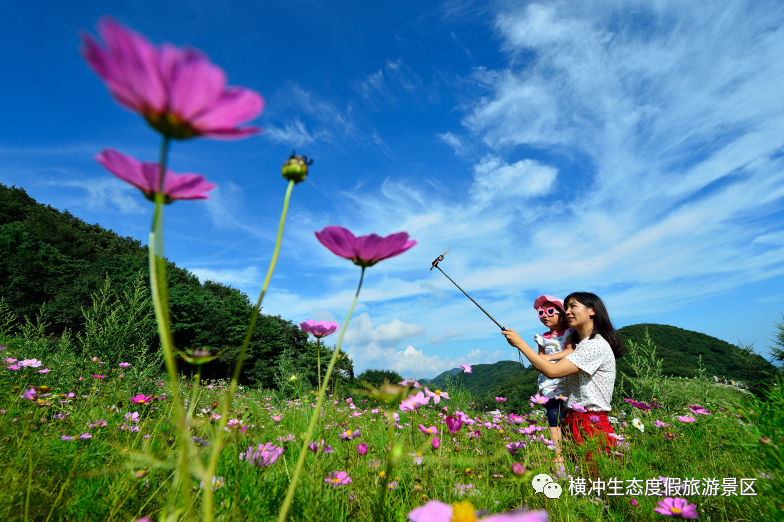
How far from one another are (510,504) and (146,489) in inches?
70.3

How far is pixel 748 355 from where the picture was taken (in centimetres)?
620

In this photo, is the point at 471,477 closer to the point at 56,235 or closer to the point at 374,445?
the point at 374,445

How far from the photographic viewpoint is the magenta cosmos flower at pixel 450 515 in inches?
14.7

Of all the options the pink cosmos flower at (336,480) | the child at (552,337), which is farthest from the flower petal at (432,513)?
the child at (552,337)

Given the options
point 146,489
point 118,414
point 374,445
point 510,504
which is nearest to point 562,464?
point 510,504

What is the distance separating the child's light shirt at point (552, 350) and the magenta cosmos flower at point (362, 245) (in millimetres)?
3065

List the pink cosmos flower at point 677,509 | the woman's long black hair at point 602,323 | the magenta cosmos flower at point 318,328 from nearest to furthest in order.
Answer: the magenta cosmos flower at point 318,328 → the pink cosmos flower at point 677,509 → the woman's long black hair at point 602,323

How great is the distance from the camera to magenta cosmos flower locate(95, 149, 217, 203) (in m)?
0.54

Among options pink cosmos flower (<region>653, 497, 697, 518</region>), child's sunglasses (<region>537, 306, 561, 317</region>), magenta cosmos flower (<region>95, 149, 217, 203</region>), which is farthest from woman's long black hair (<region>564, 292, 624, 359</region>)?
magenta cosmos flower (<region>95, 149, 217, 203</region>)

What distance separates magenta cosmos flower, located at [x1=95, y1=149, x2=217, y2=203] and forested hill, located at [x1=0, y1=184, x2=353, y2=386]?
1522cm

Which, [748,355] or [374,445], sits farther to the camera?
[748,355]

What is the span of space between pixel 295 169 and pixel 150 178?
236 millimetres

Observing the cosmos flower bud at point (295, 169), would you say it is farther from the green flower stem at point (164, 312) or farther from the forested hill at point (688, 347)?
the forested hill at point (688, 347)

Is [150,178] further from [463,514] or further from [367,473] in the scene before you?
[367,473]
